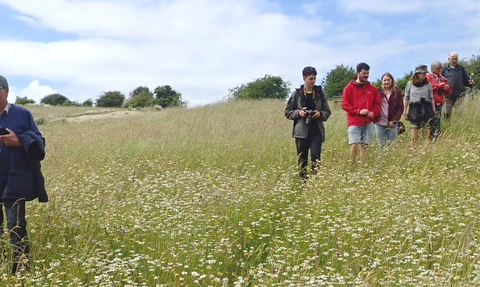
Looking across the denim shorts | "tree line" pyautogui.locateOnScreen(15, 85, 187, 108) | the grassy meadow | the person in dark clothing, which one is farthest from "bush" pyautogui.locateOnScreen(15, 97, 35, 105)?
the denim shorts

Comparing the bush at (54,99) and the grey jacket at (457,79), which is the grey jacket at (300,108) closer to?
the grey jacket at (457,79)

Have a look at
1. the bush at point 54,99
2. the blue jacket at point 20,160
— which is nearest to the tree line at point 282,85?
the blue jacket at point 20,160

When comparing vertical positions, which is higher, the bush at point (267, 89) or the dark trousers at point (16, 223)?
the bush at point (267, 89)

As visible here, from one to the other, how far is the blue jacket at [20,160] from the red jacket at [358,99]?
16.2ft

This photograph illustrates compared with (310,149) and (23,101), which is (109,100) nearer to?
(23,101)

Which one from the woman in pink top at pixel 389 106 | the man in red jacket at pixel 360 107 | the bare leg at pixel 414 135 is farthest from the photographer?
the bare leg at pixel 414 135

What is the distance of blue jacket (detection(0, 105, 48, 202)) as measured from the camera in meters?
4.22

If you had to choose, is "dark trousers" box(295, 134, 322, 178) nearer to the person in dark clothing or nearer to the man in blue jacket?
the person in dark clothing

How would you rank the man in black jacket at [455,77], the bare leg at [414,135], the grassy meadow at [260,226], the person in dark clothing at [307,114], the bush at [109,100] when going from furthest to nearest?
the bush at [109,100]
the man in black jacket at [455,77]
the bare leg at [414,135]
the person in dark clothing at [307,114]
the grassy meadow at [260,226]

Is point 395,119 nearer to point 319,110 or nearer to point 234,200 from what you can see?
point 319,110

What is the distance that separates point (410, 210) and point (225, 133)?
6688 millimetres

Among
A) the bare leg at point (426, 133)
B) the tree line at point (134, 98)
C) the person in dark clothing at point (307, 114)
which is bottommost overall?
the bare leg at point (426, 133)

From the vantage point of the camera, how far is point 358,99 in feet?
24.8

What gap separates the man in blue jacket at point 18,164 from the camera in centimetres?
419
